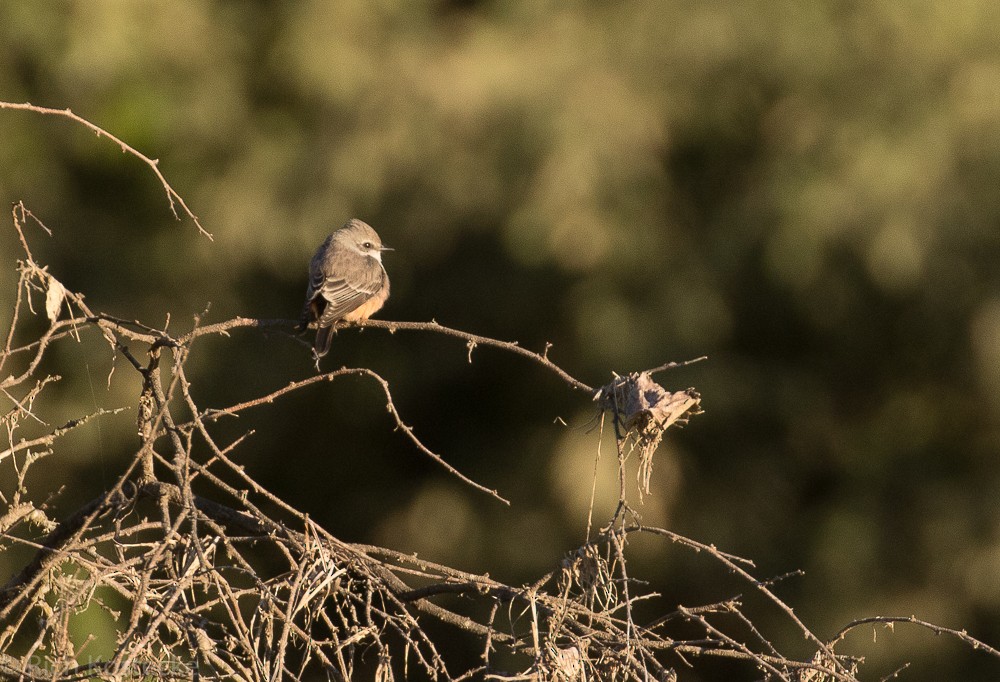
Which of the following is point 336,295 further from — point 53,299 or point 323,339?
point 53,299

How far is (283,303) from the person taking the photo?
22.8 feet

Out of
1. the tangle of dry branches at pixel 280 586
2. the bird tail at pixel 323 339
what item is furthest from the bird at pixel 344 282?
the tangle of dry branches at pixel 280 586

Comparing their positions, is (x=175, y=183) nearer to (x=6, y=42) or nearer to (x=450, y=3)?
(x=6, y=42)

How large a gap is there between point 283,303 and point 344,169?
0.94 m

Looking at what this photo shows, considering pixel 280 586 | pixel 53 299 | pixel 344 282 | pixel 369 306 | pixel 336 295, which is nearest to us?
pixel 280 586

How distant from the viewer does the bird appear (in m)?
4.25

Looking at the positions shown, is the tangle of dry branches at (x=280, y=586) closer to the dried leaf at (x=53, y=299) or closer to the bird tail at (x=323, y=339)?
the dried leaf at (x=53, y=299)

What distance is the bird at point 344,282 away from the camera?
425 centimetres

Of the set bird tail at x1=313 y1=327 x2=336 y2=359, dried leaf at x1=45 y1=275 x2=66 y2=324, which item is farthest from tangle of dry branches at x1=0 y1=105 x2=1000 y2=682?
bird tail at x1=313 y1=327 x2=336 y2=359

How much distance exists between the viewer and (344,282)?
4484mm

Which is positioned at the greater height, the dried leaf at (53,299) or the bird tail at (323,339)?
the bird tail at (323,339)

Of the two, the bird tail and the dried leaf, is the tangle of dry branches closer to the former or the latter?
the dried leaf

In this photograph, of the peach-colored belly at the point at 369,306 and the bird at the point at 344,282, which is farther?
the peach-colored belly at the point at 369,306

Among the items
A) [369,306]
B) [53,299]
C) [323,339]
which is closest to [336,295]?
[323,339]
